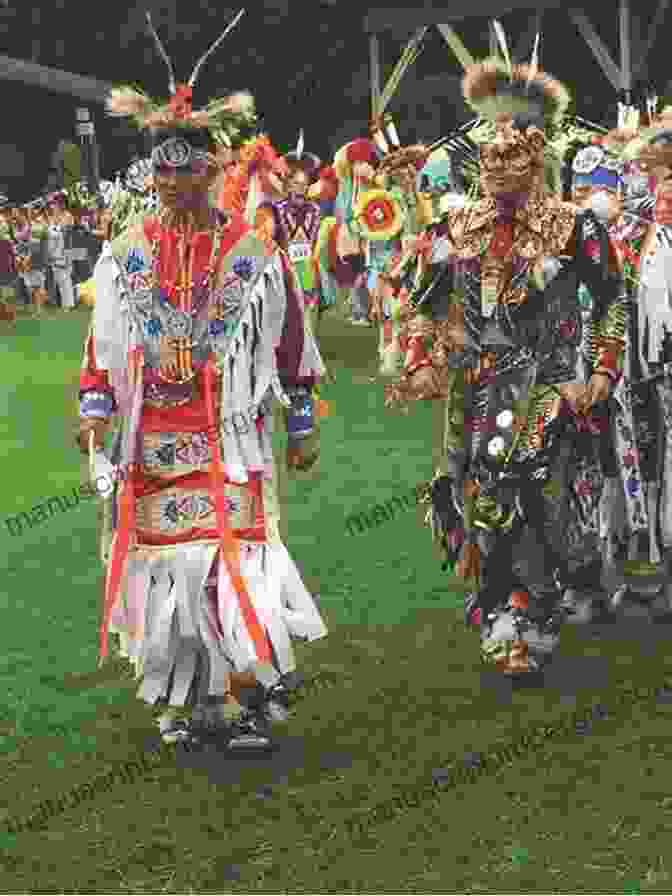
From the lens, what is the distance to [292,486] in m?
9.68

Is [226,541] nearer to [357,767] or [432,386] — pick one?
[357,767]

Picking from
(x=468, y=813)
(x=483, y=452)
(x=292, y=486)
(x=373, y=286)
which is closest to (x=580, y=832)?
(x=468, y=813)

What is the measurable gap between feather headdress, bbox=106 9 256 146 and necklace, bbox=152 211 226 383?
1.11 feet

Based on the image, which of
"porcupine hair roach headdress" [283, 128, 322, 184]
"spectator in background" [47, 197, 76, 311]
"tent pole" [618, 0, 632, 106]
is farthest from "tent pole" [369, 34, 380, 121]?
"spectator in background" [47, 197, 76, 311]

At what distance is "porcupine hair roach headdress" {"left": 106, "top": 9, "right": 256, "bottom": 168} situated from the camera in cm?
512

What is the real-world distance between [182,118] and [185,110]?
0.03m

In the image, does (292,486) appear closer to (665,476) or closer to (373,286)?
(665,476)

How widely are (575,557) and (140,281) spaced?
82.8 inches

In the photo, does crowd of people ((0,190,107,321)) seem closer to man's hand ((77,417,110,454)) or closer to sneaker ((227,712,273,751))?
man's hand ((77,417,110,454))

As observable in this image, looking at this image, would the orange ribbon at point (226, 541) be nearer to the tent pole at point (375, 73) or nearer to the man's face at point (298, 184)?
the man's face at point (298, 184)

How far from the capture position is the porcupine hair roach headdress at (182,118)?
512 centimetres

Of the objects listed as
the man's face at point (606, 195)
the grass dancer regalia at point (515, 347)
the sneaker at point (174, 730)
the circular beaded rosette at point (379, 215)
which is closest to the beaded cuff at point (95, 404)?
the sneaker at point (174, 730)

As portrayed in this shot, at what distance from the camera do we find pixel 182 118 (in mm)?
5156

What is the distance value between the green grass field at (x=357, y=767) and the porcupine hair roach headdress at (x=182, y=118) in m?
1.86
